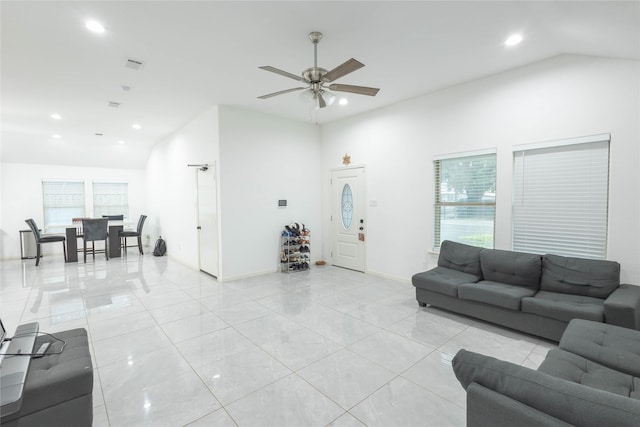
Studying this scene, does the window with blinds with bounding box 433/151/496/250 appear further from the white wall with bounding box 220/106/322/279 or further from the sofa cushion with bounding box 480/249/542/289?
the white wall with bounding box 220/106/322/279

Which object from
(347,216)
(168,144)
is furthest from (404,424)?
(168,144)

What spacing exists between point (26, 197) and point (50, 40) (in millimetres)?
7219

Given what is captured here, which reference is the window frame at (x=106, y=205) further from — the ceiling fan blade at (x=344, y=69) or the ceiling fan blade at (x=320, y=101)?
the ceiling fan blade at (x=344, y=69)

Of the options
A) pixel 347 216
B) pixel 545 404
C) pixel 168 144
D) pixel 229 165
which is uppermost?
pixel 168 144

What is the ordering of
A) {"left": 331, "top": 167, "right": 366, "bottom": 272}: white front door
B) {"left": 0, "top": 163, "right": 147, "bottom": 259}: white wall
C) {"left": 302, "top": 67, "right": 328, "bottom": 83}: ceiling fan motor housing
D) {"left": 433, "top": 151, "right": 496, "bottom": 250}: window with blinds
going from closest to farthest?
{"left": 302, "top": 67, "right": 328, "bottom": 83}: ceiling fan motor housing, {"left": 433, "top": 151, "right": 496, "bottom": 250}: window with blinds, {"left": 331, "top": 167, "right": 366, "bottom": 272}: white front door, {"left": 0, "top": 163, "right": 147, "bottom": 259}: white wall

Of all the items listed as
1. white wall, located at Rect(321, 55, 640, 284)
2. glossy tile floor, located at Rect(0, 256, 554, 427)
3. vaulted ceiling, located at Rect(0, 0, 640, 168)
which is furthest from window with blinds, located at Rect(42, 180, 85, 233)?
white wall, located at Rect(321, 55, 640, 284)

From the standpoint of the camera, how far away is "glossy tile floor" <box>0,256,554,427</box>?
2.10 m

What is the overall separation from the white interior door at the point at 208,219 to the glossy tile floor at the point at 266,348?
61cm

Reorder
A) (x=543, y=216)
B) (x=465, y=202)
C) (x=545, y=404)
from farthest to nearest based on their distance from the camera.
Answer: (x=465, y=202), (x=543, y=216), (x=545, y=404)

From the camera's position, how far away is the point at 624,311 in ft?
8.34

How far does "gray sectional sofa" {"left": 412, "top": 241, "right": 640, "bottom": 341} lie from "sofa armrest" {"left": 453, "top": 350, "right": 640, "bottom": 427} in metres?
2.04

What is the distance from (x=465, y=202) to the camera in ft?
14.7

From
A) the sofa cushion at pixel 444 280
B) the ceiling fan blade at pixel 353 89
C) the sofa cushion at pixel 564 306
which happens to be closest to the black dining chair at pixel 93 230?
the ceiling fan blade at pixel 353 89

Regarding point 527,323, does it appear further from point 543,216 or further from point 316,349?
point 316,349
